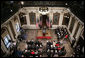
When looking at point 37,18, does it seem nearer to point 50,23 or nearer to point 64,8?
point 50,23

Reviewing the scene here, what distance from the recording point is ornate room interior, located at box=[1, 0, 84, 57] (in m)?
9.06

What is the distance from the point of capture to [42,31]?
44.0ft

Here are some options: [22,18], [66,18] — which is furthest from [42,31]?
[66,18]

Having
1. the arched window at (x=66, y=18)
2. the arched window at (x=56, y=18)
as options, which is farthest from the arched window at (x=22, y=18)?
the arched window at (x=66, y=18)

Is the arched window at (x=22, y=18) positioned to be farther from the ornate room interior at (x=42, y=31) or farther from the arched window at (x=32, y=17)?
the arched window at (x=32, y=17)

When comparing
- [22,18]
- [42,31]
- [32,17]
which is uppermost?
[32,17]

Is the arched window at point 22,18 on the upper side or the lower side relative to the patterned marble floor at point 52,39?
upper

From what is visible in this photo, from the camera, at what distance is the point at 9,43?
9.66m

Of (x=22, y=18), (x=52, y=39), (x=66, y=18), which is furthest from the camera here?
(x=22, y=18)

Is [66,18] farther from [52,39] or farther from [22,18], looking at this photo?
[22,18]

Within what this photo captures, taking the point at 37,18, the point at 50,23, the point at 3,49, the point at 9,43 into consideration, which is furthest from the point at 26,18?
the point at 3,49

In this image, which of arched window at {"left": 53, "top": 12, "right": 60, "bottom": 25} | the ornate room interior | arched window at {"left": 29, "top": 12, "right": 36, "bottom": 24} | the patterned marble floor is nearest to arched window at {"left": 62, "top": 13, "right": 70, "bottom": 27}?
the ornate room interior

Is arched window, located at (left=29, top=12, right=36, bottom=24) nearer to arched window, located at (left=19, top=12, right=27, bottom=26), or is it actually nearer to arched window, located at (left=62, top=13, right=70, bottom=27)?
arched window, located at (left=19, top=12, right=27, bottom=26)

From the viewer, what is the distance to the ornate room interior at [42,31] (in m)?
9.06
